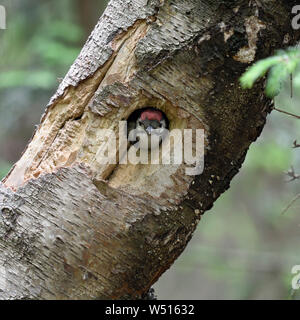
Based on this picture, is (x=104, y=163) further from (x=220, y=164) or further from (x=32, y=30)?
(x=32, y=30)

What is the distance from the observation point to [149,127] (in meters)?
2.54

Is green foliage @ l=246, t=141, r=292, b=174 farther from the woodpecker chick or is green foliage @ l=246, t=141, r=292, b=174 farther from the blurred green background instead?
the woodpecker chick

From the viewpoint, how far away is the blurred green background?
582cm

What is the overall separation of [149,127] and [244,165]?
221 inches

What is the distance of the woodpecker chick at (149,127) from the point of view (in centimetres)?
258

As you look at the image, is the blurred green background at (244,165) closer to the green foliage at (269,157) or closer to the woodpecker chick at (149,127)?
the green foliage at (269,157)

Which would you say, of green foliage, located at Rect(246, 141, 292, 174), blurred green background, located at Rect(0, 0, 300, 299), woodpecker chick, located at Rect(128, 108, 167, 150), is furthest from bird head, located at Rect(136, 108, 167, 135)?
green foliage, located at Rect(246, 141, 292, 174)

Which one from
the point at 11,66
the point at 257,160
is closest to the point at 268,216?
the point at 257,160

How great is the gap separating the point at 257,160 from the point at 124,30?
533 cm

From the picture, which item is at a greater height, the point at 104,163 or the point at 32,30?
the point at 32,30

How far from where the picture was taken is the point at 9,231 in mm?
2553

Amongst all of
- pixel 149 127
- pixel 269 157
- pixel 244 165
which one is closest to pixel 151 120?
pixel 149 127

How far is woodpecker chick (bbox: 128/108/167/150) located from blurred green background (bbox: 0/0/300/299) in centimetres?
163

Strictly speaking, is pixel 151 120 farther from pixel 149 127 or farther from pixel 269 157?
pixel 269 157
